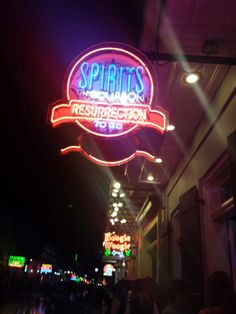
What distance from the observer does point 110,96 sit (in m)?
4.18

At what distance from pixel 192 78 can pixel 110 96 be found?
134 cm

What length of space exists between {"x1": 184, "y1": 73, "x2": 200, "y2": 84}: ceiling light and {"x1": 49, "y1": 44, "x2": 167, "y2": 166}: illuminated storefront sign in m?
0.72

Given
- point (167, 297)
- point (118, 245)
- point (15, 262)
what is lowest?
point (167, 297)

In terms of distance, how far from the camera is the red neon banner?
401 centimetres

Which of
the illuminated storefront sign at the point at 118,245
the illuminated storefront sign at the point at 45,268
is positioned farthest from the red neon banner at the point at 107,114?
the illuminated storefront sign at the point at 45,268

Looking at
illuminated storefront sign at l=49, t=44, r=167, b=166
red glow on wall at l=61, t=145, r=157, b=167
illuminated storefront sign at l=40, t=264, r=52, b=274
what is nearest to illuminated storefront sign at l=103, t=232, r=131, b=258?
red glow on wall at l=61, t=145, r=157, b=167

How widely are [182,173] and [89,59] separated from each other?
4186 mm

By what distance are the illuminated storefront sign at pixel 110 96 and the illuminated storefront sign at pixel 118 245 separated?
15146mm

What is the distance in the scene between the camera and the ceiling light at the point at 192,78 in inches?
180

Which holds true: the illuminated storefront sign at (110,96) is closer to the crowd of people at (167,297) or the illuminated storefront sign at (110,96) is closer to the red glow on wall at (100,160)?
the red glow on wall at (100,160)

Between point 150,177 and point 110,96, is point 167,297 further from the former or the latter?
point 150,177

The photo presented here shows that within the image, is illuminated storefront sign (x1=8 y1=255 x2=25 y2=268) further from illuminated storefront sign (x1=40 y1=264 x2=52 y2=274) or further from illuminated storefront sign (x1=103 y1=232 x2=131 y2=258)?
illuminated storefront sign (x1=40 y1=264 x2=52 y2=274)

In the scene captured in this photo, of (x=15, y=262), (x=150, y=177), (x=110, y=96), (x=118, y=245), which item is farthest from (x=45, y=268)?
(x=110, y=96)

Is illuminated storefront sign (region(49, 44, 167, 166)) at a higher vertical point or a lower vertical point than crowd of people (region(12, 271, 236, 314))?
higher
